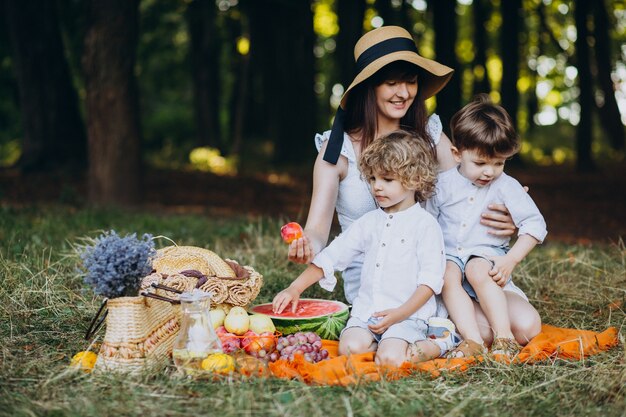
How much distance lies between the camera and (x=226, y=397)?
→ 2.98m

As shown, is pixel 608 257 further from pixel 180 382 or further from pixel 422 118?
pixel 180 382

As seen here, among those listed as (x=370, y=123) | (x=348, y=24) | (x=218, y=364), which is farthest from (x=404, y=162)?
(x=348, y=24)


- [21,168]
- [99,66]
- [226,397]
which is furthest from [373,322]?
[21,168]

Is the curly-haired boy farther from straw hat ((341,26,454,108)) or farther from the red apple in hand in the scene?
straw hat ((341,26,454,108))

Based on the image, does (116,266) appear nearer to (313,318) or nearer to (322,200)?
(313,318)

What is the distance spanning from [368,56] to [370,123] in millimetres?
399

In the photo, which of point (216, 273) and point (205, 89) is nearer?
point (216, 273)

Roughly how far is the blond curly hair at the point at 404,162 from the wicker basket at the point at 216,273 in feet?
2.90

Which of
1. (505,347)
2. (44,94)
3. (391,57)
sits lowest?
(505,347)

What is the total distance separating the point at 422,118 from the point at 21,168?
992cm

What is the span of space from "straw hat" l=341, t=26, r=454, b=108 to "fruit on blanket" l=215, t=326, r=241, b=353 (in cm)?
153

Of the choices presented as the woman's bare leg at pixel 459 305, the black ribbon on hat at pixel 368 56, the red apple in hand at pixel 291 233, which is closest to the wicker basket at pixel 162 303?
the red apple in hand at pixel 291 233

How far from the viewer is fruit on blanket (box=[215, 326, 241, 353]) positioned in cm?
367

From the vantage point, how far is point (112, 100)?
8766mm
